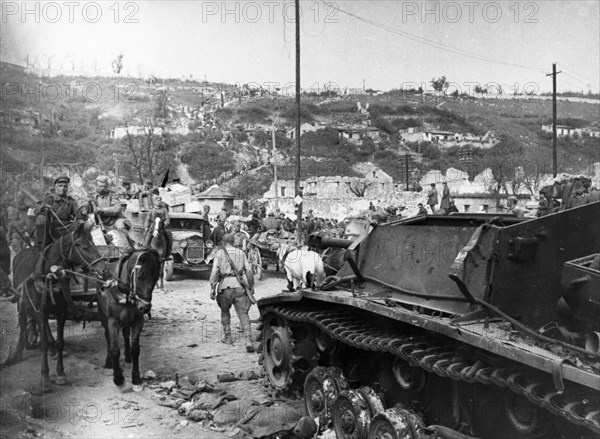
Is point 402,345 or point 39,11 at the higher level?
point 39,11

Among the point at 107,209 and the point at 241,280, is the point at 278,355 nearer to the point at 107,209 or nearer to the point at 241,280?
the point at 241,280

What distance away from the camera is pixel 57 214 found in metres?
8.47

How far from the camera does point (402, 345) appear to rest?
521cm

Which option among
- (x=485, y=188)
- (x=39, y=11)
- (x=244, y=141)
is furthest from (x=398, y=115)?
(x=39, y=11)

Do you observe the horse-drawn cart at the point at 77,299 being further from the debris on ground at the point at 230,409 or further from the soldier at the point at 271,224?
the soldier at the point at 271,224

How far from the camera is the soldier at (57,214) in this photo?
820cm

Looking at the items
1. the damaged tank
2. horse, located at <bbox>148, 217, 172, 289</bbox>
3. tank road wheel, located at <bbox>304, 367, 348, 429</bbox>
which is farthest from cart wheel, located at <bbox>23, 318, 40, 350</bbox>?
tank road wheel, located at <bbox>304, 367, 348, 429</bbox>

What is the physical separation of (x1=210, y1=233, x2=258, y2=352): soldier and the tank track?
3.01 meters

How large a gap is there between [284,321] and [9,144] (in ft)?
12.3

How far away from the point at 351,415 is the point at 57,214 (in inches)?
193

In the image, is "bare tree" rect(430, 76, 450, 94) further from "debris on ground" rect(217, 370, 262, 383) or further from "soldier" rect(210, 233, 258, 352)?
"debris on ground" rect(217, 370, 262, 383)

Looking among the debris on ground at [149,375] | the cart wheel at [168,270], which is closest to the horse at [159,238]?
the debris on ground at [149,375]

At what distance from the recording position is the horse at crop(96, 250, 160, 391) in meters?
8.02

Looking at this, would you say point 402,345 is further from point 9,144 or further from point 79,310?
point 79,310
